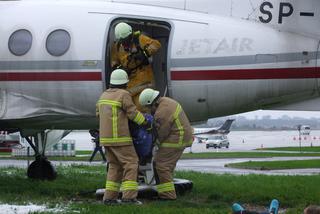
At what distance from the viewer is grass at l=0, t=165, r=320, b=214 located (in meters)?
9.18

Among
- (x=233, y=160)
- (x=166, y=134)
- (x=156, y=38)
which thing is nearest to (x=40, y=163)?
(x=156, y=38)

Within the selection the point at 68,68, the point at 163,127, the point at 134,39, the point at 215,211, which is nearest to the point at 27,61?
the point at 68,68

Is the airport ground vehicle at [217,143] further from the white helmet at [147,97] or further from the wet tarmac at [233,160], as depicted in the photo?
the white helmet at [147,97]

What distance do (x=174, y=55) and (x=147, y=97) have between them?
94cm

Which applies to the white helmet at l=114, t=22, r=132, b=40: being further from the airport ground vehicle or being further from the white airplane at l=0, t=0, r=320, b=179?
the airport ground vehicle

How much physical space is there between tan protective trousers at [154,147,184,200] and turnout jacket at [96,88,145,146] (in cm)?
79

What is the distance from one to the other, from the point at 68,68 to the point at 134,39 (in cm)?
132

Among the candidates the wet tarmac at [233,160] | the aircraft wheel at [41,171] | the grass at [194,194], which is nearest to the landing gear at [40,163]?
the aircraft wheel at [41,171]

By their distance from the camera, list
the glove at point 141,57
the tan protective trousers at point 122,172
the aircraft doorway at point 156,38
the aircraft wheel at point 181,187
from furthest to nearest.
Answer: the aircraft wheel at point 181,187 → the aircraft doorway at point 156,38 → the glove at point 141,57 → the tan protective trousers at point 122,172

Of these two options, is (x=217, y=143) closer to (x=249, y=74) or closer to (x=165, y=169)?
(x=249, y=74)

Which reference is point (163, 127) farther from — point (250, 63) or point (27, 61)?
point (27, 61)

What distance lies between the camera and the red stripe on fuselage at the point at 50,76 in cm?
1102

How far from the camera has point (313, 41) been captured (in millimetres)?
10367

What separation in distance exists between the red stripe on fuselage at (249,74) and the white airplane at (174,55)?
0.05 feet
